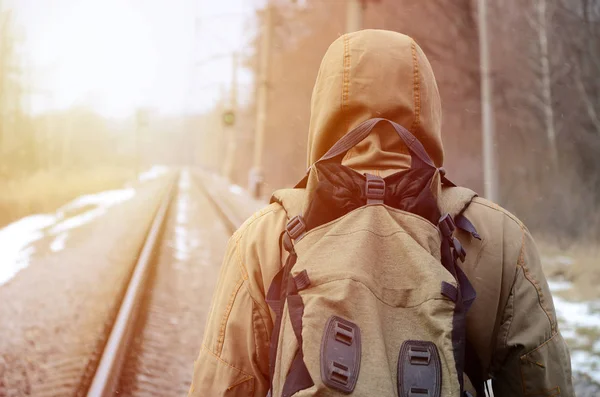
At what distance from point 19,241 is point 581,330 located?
33.9ft

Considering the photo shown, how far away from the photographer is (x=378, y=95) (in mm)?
1429

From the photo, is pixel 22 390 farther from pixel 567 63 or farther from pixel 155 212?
pixel 567 63

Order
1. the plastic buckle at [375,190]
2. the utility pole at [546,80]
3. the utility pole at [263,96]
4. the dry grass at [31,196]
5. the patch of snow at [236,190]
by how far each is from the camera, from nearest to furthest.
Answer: the plastic buckle at [375,190]
the utility pole at [546,80]
the dry grass at [31,196]
the utility pole at [263,96]
the patch of snow at [236,190]

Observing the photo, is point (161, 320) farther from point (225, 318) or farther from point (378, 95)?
point (378, 95)

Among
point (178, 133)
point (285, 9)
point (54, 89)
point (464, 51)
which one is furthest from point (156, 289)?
point (178, 133)

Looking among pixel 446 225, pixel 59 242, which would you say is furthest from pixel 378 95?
pixel 59 242

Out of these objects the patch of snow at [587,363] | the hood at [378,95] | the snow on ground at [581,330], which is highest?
the hood at [378,95]

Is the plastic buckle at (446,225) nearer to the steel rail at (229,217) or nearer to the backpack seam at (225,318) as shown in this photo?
the backpack seam at (225,318)

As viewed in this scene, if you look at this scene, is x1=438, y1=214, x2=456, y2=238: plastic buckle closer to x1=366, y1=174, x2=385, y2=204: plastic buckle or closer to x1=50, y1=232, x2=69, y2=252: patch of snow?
x1=366, y1=174, x2=385, y2=204: plastic buckle

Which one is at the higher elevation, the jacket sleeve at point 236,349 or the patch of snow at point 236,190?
the jacket sleeve at point 236,349

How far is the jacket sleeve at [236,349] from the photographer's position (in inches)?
52.2

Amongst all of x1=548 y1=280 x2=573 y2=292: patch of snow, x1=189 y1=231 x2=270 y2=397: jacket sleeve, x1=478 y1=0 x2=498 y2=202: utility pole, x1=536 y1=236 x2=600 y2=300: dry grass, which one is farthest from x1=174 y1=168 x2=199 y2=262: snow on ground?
x1=189 y1=231 x2=270 y2=397: jacket sleeve

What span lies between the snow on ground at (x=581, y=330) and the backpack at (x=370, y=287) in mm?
3350

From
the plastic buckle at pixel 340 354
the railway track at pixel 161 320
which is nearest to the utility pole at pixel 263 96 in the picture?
the railway track at pixel 161 320
